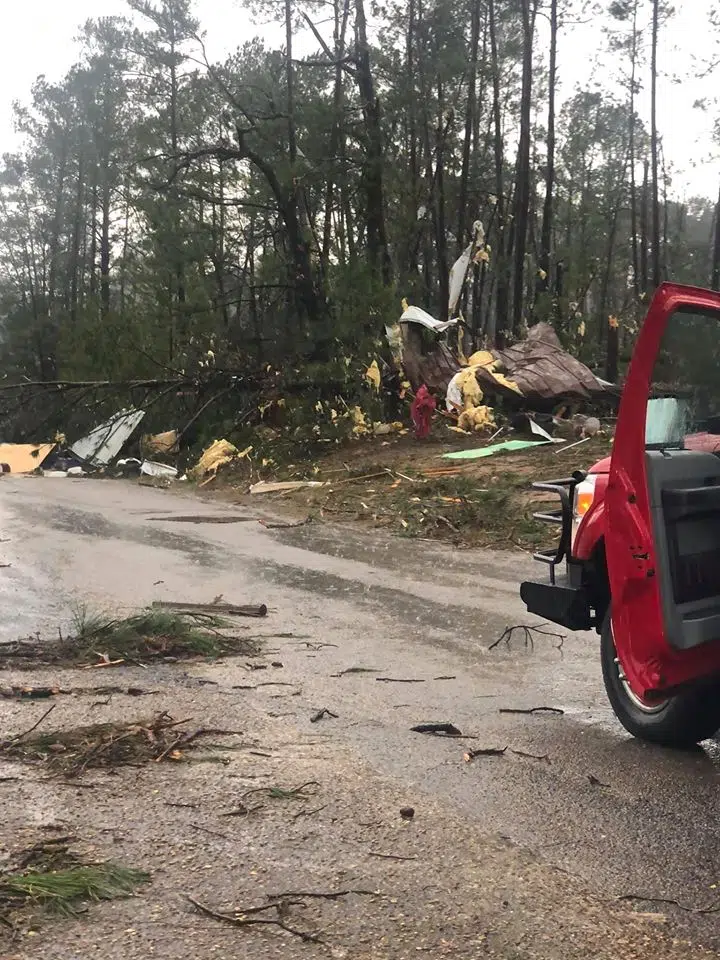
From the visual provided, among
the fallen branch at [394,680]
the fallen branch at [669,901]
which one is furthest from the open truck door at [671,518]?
the fallen branch at [394,680]

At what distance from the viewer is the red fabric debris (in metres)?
17.6

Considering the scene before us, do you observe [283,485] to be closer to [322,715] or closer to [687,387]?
[322,715]


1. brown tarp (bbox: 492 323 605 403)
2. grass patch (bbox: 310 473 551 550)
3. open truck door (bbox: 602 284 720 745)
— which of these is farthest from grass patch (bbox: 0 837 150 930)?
brown tarp (bbox: 492 323 605 403)

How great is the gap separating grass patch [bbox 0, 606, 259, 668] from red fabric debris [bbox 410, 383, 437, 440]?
1193 centimetres

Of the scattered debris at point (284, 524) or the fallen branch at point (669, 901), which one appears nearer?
the fallen branch at point (669, 901)

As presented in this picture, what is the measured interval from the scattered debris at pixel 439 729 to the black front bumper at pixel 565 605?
2.17ft

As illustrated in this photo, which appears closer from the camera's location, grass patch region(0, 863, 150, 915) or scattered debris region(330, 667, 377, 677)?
grass patch region(0, 863, 150, 915)

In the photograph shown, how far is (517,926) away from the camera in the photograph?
8.03ft

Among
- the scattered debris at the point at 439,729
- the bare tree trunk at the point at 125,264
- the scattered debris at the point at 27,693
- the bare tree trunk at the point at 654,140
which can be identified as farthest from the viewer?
the bare tree trunk at the point at 654,140

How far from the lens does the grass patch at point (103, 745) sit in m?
3.57

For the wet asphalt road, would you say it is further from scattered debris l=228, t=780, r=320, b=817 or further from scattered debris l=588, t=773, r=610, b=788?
scattered debris l=228, t=780, r=320, b=817

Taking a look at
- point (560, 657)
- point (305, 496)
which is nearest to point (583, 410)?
point (305, 496)

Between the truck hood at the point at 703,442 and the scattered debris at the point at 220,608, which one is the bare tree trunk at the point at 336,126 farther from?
the truck hood at the point at 703,442

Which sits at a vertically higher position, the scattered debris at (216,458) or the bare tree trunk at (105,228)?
the bare tree trunk at (105,228)
